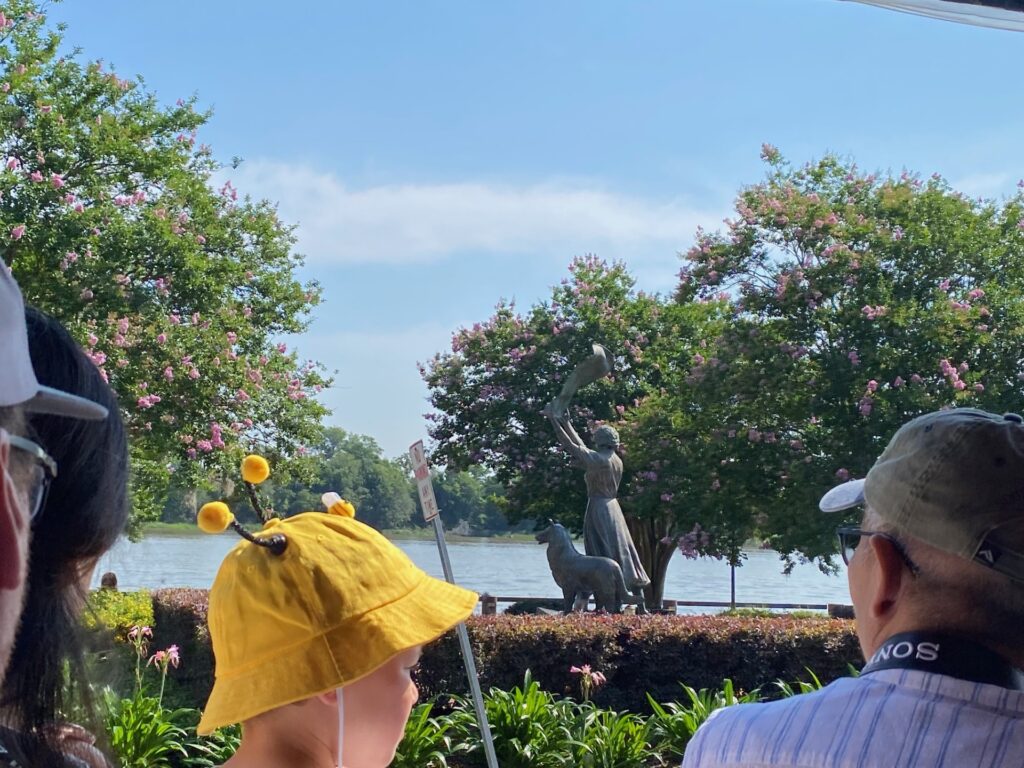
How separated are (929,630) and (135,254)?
14.1 m

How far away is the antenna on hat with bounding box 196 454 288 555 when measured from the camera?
183cm

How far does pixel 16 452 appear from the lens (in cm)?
79

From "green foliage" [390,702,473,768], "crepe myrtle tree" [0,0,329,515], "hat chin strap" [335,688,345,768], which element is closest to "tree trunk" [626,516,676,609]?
"crepe myrtle tree" [0,0,329,515]

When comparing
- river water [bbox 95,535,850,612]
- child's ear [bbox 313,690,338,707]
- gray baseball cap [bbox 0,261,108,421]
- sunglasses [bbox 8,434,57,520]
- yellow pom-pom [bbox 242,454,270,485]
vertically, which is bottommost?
river water [bbox 95,535,850,612]

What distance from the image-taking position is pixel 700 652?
28.9ft

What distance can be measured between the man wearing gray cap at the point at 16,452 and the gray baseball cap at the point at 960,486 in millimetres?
1357

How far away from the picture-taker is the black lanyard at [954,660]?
1.66 meters

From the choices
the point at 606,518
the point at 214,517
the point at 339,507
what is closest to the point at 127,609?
the point at 606,518

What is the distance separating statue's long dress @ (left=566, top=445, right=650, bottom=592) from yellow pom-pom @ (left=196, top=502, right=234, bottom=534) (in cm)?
1086

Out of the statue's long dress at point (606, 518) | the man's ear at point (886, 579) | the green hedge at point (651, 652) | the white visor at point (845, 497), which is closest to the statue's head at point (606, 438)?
the statue's long dress at point (606, 518)

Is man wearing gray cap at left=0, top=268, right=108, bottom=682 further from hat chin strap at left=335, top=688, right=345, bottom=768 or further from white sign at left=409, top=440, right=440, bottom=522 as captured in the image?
white sign at left=409, top=440, right=440, bottom=522

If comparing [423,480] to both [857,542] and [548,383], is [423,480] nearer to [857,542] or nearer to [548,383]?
[857,542]

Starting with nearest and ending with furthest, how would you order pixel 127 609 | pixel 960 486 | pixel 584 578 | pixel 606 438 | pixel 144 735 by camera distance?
pixel 960 486
pixel 144 735
pixel 127 609
pixel 584 578
pixel 606 438

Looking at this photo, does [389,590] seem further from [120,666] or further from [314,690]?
[120,666]
